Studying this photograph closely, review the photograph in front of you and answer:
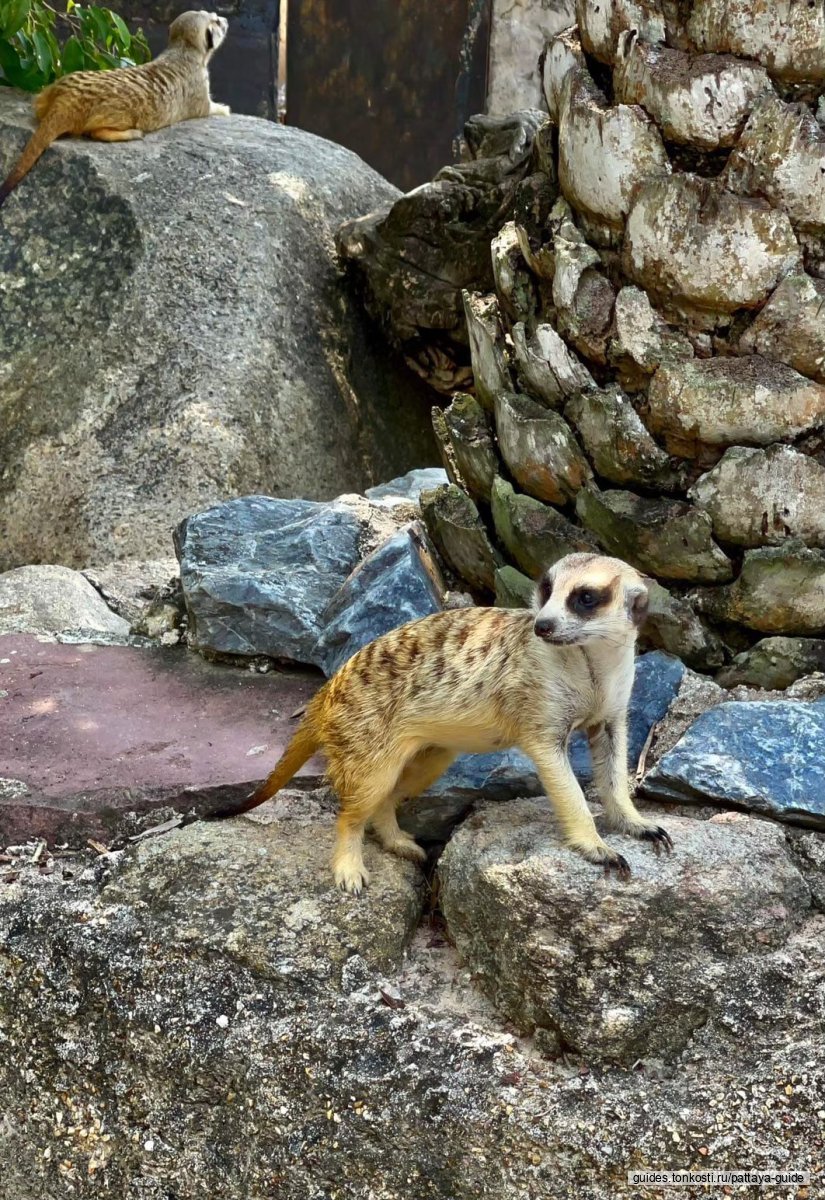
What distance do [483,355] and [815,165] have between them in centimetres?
88

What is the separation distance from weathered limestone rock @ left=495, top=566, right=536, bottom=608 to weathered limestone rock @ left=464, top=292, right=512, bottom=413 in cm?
40

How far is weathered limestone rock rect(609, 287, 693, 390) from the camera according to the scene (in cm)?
277

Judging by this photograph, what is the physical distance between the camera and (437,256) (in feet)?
17.3

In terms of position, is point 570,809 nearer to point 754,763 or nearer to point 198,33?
point 754,763

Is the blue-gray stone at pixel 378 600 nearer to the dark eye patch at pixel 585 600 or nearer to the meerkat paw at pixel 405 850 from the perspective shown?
the meerkat paw at pixel 405 850

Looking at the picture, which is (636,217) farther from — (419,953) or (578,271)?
(419,953)

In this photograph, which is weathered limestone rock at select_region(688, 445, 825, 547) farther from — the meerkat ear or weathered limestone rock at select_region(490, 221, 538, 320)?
weathered limestone rock at select_region(490, 221, 538, 320)

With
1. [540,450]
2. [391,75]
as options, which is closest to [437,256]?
[540,450]

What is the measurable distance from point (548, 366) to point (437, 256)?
98.1 inches

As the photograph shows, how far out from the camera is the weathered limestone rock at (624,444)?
281 centimetres

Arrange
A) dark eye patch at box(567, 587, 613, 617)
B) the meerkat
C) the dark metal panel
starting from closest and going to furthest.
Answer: dark eye patch at box(567, 587, 613, 617) → the meerkat → the dark metal panel

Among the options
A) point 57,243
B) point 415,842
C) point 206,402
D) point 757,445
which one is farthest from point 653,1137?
point 57,243

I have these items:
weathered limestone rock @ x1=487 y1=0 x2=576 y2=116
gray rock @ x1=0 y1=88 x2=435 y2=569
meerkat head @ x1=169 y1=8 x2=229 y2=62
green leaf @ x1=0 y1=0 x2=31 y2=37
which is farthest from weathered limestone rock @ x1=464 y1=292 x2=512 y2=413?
weathered limestone rock @ x1=487 y1=0 x2=576 y2=116

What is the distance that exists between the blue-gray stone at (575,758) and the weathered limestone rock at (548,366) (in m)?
0.60
